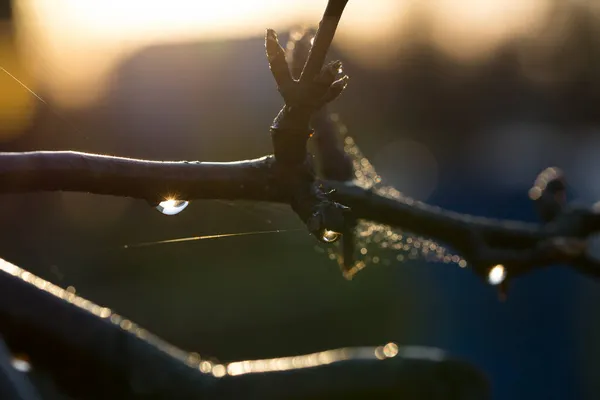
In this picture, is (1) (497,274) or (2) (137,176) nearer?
(2) (137,176)

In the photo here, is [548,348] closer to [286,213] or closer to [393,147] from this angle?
[286,213]

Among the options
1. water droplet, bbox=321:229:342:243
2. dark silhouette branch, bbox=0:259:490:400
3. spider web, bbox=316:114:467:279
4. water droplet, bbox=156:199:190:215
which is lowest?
water droplet, bbox=321:229:342:243

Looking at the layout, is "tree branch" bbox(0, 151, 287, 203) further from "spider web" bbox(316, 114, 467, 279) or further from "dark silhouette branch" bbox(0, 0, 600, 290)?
"spider web" bbox(316, 114, 467, 279)


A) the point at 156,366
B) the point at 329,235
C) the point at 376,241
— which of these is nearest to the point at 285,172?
the point at 329,235

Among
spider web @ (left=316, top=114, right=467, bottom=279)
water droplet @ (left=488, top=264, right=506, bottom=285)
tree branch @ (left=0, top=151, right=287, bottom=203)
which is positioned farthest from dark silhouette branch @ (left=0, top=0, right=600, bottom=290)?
water droplet @ (left=488, top=264, right=506, bottom=285)

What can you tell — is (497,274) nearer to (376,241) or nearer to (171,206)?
(376,241)

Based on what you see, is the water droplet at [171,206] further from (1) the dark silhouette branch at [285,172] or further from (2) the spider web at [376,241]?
(2) the spider web at [376,241]

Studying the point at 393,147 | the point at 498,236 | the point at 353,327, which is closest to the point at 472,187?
the point at 393,147

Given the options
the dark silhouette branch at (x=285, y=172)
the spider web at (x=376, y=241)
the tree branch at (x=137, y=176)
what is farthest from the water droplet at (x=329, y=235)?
the spider web at (x=376, y=241)

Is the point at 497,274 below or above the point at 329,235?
above
